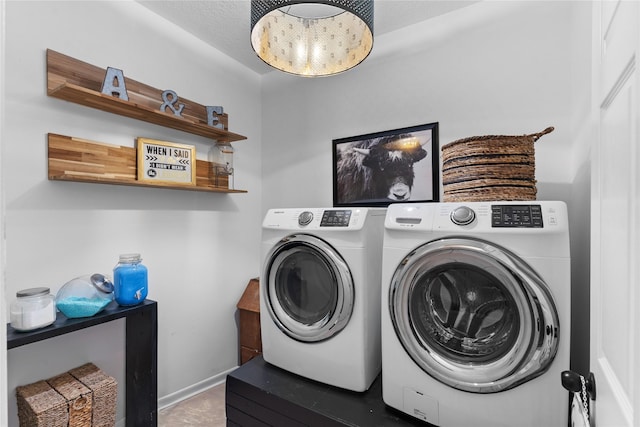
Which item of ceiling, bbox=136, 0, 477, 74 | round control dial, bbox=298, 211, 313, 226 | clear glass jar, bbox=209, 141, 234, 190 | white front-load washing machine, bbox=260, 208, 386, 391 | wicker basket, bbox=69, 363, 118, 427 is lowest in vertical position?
wicker basket, bbox=69, 363, 118, 427

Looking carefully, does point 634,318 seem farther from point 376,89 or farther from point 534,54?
point 376,89

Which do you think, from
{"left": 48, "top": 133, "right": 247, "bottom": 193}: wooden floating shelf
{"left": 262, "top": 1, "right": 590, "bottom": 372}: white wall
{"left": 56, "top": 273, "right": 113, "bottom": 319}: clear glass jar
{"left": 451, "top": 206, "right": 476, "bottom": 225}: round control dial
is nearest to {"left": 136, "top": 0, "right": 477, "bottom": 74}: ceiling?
{"left": 262, "top": 1, "right": 590, "bottom": 372}: white wall

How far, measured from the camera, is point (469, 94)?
2033 mm

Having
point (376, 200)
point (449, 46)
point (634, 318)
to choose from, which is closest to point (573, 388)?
point (634, 318)

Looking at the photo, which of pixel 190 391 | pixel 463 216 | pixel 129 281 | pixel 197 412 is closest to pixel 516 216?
pixel 463 216

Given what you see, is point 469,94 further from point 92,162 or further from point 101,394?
Answer: point 101,394

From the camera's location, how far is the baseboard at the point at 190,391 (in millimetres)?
2164

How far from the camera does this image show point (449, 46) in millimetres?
2096

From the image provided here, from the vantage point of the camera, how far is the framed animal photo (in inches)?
85.2

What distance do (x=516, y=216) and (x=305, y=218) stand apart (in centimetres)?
99

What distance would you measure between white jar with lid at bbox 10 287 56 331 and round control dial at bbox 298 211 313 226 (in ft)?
4.04

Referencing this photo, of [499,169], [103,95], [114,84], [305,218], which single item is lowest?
[305,218]

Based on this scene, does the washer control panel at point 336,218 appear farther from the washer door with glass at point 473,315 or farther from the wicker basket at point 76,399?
the wicker basket at point 76,399

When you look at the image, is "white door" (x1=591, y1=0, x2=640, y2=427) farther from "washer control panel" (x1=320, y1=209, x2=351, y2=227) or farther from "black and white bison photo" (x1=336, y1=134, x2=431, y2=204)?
"black and white bison photo" (x1=336, y1=134, x2=431, y2=204)
